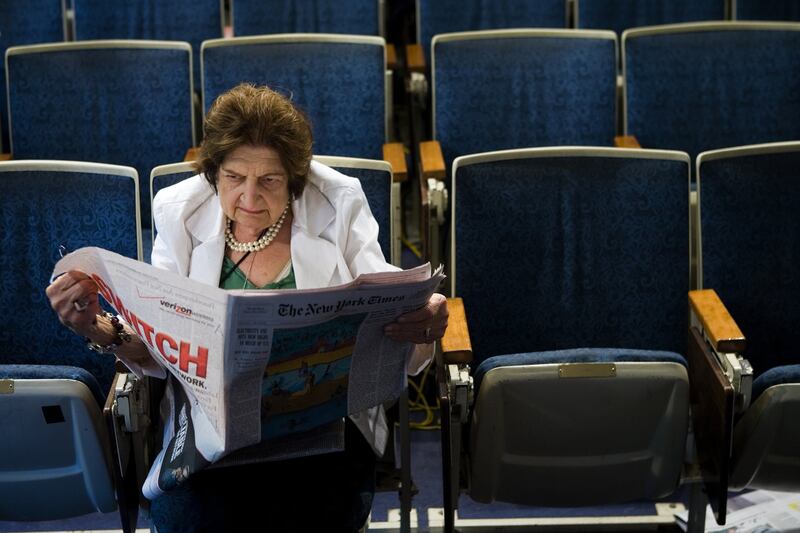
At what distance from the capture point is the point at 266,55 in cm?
219

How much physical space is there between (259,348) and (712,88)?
4.83ft

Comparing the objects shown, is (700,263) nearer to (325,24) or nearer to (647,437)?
(647,437)

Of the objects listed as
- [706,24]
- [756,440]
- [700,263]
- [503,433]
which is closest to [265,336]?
[503,433]

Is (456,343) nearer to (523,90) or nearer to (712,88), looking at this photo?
(523,90)

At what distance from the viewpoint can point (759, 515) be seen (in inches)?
70.3

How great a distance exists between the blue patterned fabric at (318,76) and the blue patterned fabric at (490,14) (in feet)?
1.63

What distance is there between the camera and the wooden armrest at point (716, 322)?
155cm

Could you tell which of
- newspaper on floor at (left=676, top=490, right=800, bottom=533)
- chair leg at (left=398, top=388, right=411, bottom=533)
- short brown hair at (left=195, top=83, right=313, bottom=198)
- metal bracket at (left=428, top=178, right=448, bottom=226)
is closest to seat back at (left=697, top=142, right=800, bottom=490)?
newspaper on floor at (left=676, top=490, right=800, bottom=533)

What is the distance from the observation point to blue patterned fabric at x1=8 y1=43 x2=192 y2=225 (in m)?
2.21

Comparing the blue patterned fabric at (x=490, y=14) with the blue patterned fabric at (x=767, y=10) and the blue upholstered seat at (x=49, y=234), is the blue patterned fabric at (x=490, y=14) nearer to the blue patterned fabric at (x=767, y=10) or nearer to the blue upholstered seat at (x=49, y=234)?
the blue patterned fabric at (x=767, y=10)

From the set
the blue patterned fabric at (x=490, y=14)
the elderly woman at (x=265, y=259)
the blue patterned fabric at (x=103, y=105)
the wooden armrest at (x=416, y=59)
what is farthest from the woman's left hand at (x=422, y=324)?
the blue patterned fabric at (x=490, y=14)

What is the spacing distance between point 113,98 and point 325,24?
63 centimetres

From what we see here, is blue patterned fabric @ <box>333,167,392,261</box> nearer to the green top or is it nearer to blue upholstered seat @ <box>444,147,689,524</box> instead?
blue upholstered seat @ <box>444,147,689,524</box>

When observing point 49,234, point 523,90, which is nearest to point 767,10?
point 523,90
